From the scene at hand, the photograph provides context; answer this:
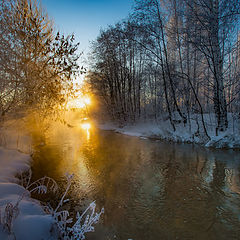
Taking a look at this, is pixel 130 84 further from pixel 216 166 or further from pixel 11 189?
pixel 11 189

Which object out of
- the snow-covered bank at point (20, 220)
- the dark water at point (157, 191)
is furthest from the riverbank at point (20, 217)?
the dark water at point (157, 191)

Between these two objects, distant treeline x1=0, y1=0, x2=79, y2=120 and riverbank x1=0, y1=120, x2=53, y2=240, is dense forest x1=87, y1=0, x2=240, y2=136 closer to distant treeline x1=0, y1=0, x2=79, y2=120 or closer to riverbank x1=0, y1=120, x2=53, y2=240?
distant treeline x1=0, y1=0, x2=79, y2=120

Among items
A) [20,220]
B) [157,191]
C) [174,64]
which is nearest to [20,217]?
[20,220]

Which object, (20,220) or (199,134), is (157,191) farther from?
(199,134)

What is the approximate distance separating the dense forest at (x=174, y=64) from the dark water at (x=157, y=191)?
4723mm

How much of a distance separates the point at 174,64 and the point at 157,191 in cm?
1386

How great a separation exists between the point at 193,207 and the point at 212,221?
616mm

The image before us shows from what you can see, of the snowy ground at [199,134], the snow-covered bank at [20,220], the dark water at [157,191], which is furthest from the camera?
the snowy ground at [199,134]

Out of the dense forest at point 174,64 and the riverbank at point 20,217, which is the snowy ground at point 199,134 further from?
the riverbank at point 20,217

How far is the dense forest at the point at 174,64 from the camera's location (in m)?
10.6

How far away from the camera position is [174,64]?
1639 cm

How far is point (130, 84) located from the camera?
2150 centimetres

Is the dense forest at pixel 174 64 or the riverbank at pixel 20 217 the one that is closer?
the riverbank at pixel 20 217

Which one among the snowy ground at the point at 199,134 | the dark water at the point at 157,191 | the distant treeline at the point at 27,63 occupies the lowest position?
the dark water at the point at 157,191
